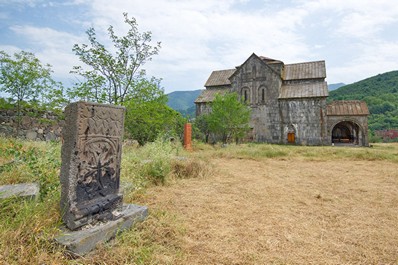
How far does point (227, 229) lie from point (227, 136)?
15.5 meters

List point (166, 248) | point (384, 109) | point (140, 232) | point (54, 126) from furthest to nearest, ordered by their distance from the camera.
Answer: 1. point (384, 109)
2. point (54, 126)
3. point (140, 232)
4. point (166, 248)

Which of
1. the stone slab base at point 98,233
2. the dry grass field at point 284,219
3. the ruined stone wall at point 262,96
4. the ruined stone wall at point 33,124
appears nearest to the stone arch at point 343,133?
the ruined stone wall at point 262,96

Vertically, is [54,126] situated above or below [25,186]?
above

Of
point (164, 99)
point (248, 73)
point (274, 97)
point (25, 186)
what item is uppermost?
point (248, 73)

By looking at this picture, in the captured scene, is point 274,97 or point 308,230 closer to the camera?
point 308,230

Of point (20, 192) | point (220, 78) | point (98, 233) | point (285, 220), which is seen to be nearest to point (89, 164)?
point (98, 233)

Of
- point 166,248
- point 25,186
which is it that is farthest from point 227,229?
point 25,186

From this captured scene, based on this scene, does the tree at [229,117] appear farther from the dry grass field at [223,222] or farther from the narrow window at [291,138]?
the dry grass field at [223,222]

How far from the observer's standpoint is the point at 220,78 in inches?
967

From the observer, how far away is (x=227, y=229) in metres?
2.73

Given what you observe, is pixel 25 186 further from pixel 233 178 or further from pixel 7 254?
pixel 233 178

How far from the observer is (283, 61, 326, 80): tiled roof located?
67.2 feet

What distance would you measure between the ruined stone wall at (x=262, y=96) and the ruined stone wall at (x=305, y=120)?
662mm

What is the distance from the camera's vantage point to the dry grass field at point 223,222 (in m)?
1.99
